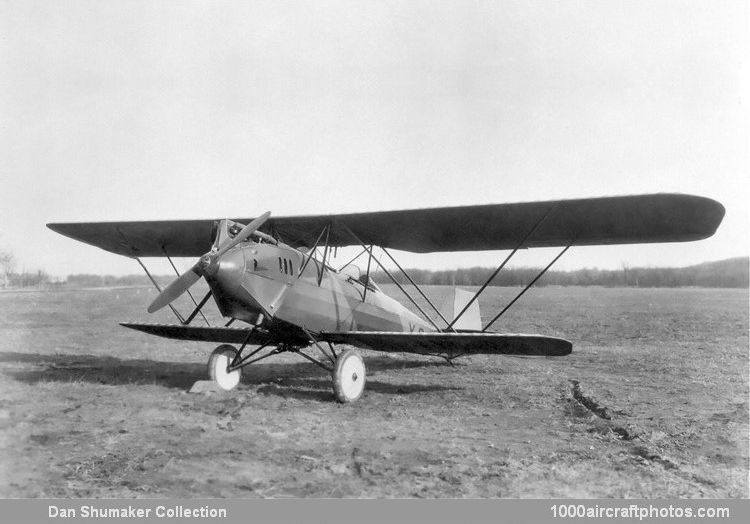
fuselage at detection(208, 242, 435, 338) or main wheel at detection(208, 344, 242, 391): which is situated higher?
fuselage at detection(208, 242, 435, 338)

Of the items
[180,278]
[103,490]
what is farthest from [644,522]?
[180,278]

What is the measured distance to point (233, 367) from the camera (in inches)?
305

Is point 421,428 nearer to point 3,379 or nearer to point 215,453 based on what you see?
point 215,453

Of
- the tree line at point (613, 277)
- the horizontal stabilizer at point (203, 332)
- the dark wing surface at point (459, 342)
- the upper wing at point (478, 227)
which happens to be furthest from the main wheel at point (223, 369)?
the tree line at point (613, 277)

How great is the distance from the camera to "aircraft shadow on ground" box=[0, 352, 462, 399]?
808cm

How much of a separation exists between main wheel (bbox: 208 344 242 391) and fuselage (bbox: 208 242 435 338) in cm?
125

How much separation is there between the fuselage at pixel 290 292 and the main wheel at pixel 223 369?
125 centimetres

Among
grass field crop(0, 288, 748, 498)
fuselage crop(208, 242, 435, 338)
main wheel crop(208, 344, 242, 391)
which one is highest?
fuselage crop(208, 242, 435, 338)

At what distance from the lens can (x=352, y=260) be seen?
8.76 m

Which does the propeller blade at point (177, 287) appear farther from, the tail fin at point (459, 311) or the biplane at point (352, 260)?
the tail fin at point (459, 311)

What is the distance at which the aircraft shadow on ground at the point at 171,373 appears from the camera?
8.08 meters

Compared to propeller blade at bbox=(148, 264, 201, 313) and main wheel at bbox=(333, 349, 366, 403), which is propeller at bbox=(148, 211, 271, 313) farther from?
main wheel at bbox=(333, 349, 366, 403)

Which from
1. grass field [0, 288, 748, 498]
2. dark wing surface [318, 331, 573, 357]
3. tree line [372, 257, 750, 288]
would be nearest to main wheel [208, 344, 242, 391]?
grass field [0, 288, 748, 498]

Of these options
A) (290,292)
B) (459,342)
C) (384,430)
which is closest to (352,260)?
(290,292)
